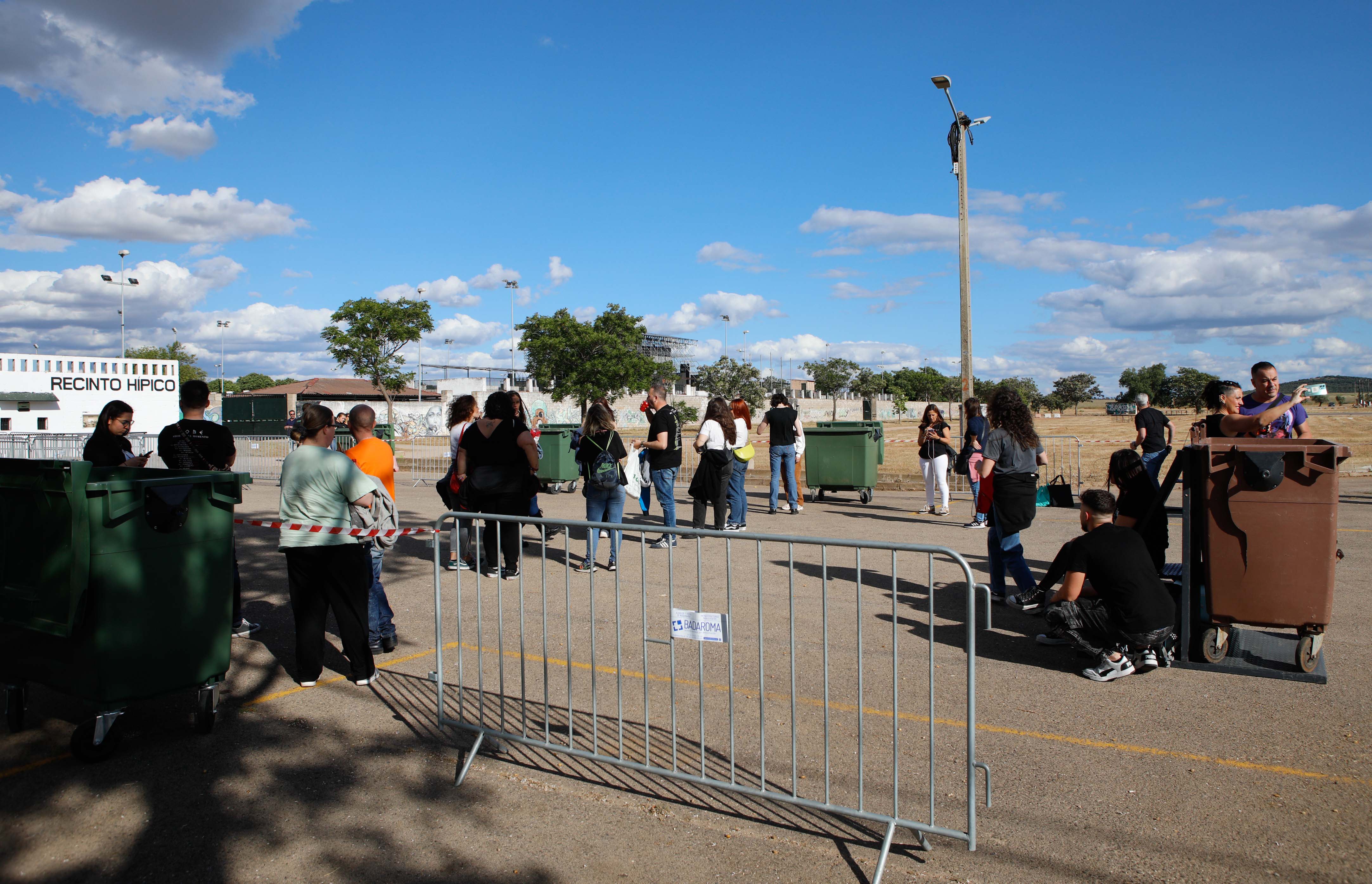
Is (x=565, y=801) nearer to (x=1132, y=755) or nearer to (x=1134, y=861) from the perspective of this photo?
(x=1134, y=861)

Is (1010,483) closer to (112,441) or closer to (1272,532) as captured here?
(1272,532)

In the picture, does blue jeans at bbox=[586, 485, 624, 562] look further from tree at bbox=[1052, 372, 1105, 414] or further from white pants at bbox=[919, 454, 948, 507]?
Answer: tree at bbox=[1052, 372, 1105, 414]

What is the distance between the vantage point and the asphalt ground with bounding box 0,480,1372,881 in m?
3.14

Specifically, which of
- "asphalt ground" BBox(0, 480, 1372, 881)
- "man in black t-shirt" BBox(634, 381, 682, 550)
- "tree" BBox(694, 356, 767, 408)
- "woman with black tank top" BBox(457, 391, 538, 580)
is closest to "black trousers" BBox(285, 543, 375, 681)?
"asphalt ground" BBox(0, 480, 1372, 881)

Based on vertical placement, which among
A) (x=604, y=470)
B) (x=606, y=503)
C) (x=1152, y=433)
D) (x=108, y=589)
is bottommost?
(x=606, y=503)

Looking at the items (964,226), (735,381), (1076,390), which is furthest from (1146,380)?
(964,226)

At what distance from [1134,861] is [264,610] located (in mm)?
6524

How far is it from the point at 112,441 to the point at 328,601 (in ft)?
7.88

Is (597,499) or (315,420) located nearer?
(315,420)

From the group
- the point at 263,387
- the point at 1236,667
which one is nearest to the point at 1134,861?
the point at 1236,667

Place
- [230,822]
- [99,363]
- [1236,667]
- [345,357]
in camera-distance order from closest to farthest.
A: 1. [230,822]
2. [1236,667]
3. [99,363]
4. [345,357]

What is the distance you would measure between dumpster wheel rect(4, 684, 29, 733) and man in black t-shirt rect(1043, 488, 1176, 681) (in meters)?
5.76

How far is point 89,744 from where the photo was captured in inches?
156

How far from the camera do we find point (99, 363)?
3931 cm
